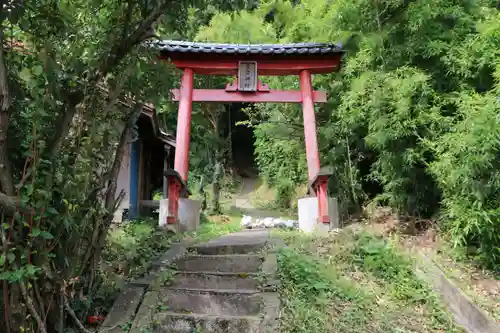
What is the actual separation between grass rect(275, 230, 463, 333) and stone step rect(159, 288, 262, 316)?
0.32 m

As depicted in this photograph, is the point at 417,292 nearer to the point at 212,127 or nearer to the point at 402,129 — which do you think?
the point at 402,129

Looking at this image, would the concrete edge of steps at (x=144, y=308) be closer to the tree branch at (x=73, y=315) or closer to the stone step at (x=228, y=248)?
the tree branch at (x=73, y=315)

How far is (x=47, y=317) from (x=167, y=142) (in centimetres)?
887

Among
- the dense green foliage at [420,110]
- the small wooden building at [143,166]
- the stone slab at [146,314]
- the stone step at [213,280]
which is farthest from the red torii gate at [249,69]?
the stone slab at [146,314]

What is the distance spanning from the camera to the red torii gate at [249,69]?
8148 mm

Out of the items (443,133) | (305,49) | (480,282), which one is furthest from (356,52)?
(480,282)

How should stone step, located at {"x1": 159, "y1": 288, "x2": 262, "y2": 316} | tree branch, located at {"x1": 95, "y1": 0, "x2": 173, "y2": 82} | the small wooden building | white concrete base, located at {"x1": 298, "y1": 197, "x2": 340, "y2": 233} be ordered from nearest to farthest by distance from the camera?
tree branch, located at {"x1": 95, "y1": 0, "x2": 173, "y2": 82}, stone step, located at {"x1": 159, "y1": 288, "x2": 262, "y2": 316}, white concrete base, located at {"x1": 298, "y1": 197, "x2": 340, "y2": 233}, the small wooden building

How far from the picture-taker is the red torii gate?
26.7ft

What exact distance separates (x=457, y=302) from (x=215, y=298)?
8.71ft

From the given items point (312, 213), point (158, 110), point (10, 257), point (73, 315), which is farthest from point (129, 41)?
point (312, 213)

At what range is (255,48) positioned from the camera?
8312mm

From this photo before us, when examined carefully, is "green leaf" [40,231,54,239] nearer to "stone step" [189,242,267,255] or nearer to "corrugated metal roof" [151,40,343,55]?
"stone step" [189,242,267,255]

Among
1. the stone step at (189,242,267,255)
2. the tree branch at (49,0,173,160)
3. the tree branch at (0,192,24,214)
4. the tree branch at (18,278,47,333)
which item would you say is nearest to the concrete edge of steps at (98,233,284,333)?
the tree branch at (18,278,47,333)

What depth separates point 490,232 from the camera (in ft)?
15.0
